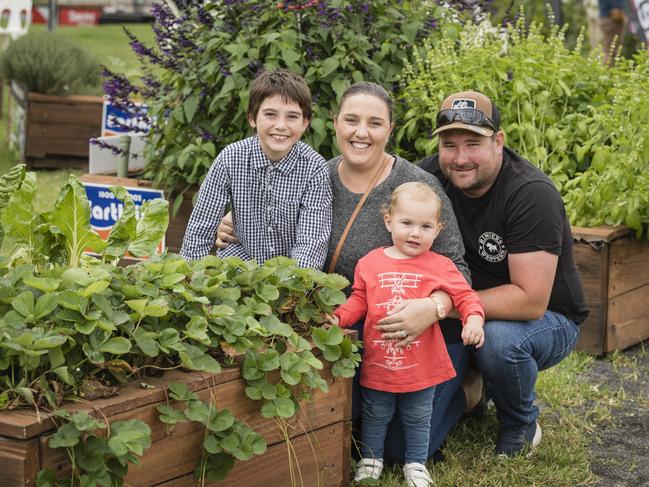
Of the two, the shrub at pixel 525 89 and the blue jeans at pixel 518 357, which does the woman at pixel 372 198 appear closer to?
the blue jeans at pixel 518 357

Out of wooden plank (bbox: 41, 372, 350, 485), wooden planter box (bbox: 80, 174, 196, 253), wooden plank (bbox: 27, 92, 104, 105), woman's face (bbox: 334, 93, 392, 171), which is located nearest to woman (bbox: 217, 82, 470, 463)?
woman's face (bbox: 334, 93, 392, 171)

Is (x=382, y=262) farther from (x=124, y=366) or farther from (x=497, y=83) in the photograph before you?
(x=497, y=83)

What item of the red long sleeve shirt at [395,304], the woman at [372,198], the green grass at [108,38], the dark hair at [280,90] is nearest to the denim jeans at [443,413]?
the woman at [372,198]

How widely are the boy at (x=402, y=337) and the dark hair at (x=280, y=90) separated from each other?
544 mm

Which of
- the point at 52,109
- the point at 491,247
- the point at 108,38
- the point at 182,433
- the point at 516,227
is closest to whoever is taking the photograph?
the point at 182,433

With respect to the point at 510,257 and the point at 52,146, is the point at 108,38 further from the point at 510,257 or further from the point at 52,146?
the point at 510,257

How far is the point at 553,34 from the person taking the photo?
5.63m

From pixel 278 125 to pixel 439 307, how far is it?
34.7 inches

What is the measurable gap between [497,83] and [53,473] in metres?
3.60

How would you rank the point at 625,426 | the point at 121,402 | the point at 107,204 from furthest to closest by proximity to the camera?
the point at 107,204 → the point at 625,426 → the point at 121,402

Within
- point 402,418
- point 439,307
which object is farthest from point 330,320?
point 402,418

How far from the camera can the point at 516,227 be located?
3682mm

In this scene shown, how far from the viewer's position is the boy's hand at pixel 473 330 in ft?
11.1

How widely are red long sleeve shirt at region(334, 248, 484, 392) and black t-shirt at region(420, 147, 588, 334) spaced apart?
314mm
